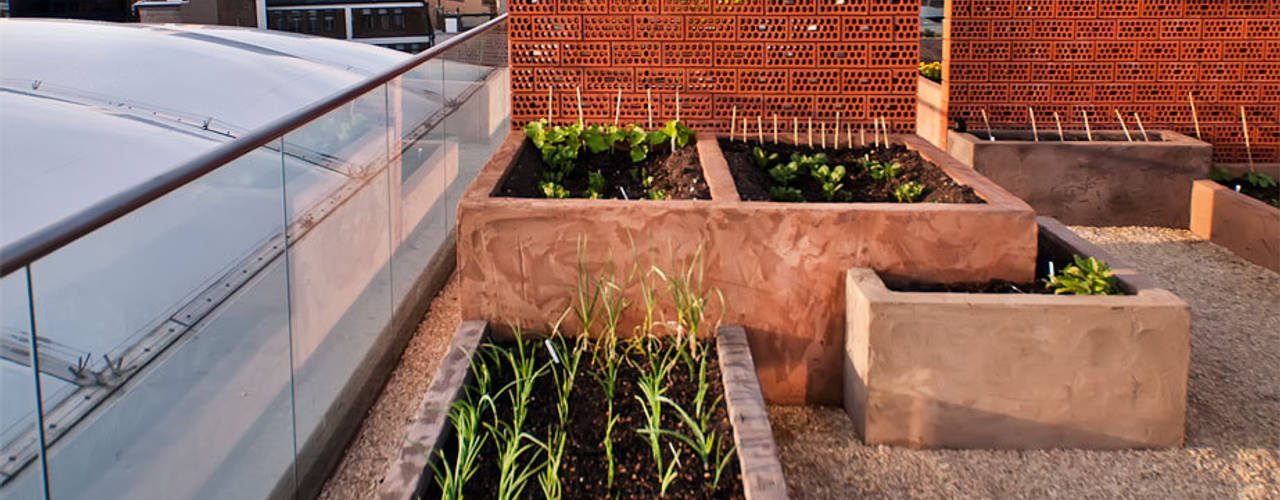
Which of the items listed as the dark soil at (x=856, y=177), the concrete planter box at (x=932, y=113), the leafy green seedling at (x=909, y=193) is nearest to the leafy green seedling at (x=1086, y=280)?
the dark soil at (x=856, y=177)

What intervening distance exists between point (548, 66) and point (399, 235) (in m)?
1.37

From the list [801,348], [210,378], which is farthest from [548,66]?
[210,378]

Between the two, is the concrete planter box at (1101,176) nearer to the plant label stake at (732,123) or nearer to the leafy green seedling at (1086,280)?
the plant label stake at (732,123)

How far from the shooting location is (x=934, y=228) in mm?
3846

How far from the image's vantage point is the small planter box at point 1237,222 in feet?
19.0

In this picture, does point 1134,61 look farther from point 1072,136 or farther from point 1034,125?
point 1034,125

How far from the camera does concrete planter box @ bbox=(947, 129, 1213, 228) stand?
679 centimetres

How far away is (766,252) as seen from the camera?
12.7 ft

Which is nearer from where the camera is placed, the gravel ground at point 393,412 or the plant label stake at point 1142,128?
the gravel ground at point 393,412

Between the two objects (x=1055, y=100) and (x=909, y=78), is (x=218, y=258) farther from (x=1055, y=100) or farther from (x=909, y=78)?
(x=1055, y=100)

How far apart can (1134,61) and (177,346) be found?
696 centimetres

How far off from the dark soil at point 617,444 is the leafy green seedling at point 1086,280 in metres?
1.24

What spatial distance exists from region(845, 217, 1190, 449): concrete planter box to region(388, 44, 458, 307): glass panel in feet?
7.83

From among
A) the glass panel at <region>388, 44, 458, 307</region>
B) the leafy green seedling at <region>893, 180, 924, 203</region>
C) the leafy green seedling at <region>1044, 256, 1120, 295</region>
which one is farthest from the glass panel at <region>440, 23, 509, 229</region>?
the leafy green seedling at <region>1044, 256, 1120, 295</region>
